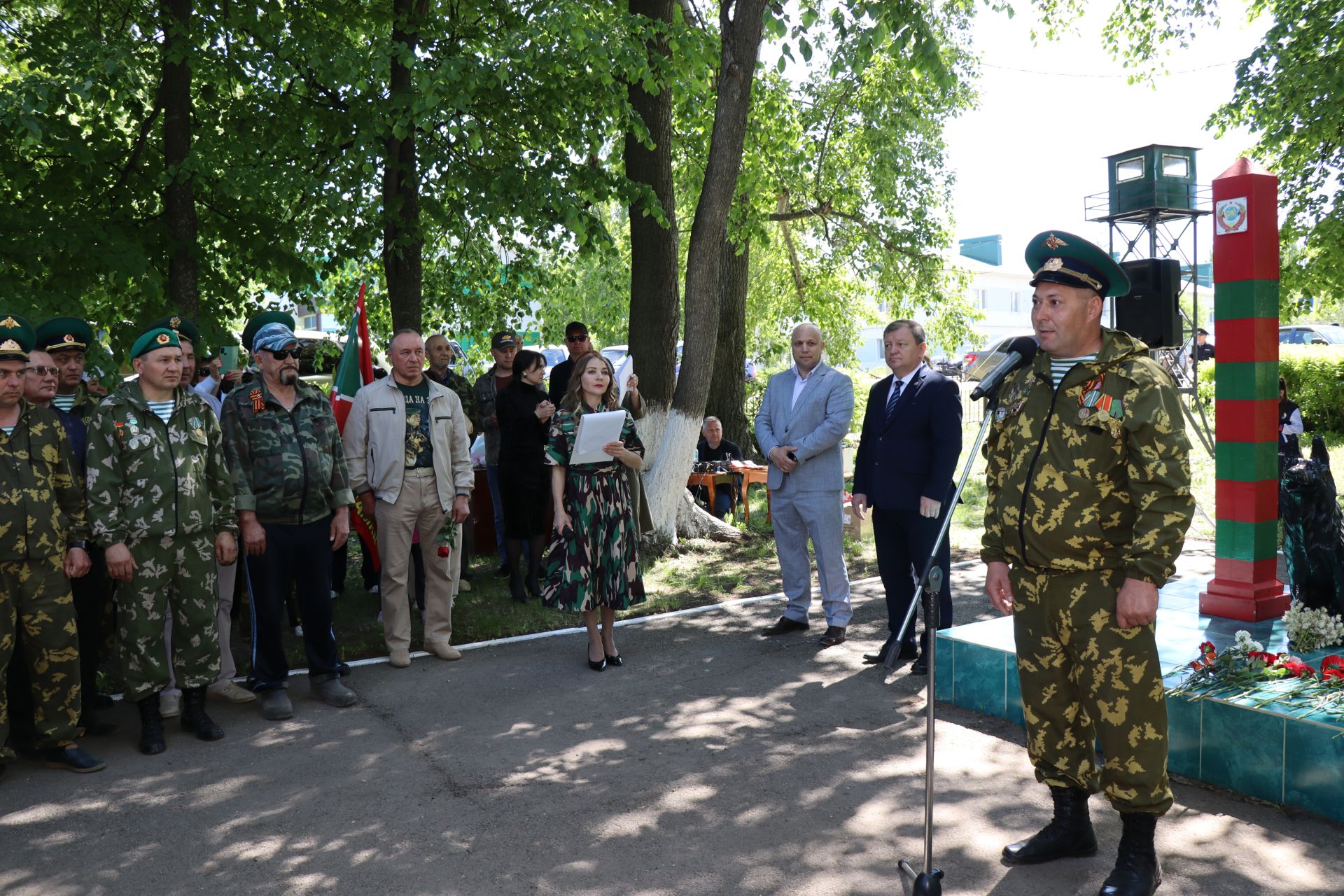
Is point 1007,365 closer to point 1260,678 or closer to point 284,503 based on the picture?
point 1260,678

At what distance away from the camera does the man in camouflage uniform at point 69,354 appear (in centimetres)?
574

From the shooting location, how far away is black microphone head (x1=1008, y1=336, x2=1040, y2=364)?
436 cm

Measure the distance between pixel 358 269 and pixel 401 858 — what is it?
11108 mm

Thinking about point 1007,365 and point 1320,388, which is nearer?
point 1007,365

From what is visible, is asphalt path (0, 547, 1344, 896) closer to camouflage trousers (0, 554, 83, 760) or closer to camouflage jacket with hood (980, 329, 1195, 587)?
camouflage trousers (0, 554, 83, 760)

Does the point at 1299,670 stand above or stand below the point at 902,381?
below

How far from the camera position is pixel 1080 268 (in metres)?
3.63

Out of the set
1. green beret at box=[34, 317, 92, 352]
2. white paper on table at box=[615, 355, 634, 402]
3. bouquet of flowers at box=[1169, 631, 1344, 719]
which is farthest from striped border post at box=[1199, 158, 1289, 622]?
green beret at box=[34, 317, 92, 352]

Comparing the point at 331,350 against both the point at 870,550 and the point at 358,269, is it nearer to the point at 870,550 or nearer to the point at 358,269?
the point at 358,269

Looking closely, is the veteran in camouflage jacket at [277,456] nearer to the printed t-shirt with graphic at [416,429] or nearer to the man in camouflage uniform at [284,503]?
the man in camouflage uniform at [284,503]

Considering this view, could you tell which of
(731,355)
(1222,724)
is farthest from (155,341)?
(731,355)

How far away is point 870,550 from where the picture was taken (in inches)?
406

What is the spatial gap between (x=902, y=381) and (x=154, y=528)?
168 inches

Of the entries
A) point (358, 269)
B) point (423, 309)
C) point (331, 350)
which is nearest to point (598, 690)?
point (331, 350)
